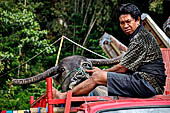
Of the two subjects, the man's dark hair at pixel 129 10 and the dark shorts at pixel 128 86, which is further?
the man's dark hair at pixel 129 10

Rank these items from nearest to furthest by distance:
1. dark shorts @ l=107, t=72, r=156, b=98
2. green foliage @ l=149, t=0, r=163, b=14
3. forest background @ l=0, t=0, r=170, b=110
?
1. dark shorts @ l=107, t=72, r=156, b=98
2. forest background @ l=0, t=0, r=170, b=110
3. green foliage @ l=149, t=0, r=163, b=14

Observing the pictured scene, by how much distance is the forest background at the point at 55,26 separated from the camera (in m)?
7.80

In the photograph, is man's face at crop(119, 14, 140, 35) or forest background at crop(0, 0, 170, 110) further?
forest background at crop(0, 0, 170, 110)

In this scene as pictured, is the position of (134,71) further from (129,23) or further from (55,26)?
(55,26)

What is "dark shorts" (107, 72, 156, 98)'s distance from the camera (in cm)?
252

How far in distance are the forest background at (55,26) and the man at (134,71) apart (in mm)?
4844

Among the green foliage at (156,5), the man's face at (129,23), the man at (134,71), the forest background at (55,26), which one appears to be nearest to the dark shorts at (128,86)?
the man at (134,71)

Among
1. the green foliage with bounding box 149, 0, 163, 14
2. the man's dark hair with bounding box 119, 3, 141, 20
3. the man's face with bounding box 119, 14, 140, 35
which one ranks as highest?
the green foliage with bounding box 149, 0, 163, 14

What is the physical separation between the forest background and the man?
15.9 ft

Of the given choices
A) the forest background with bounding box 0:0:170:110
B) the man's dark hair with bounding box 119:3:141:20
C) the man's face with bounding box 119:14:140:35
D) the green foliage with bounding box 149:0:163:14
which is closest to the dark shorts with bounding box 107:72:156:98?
the man's face with bounding box 119:14:140:35

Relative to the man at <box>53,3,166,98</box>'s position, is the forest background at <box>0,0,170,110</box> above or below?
above

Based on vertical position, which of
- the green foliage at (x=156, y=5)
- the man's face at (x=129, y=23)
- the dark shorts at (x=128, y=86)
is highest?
the green foliage at (x=156, y=5)

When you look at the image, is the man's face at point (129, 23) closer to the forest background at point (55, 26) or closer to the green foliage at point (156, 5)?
the forest background at point (55, 26)

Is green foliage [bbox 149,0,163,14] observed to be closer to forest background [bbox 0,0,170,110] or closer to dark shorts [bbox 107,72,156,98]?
forest background [bbox 0,0,170,110]
